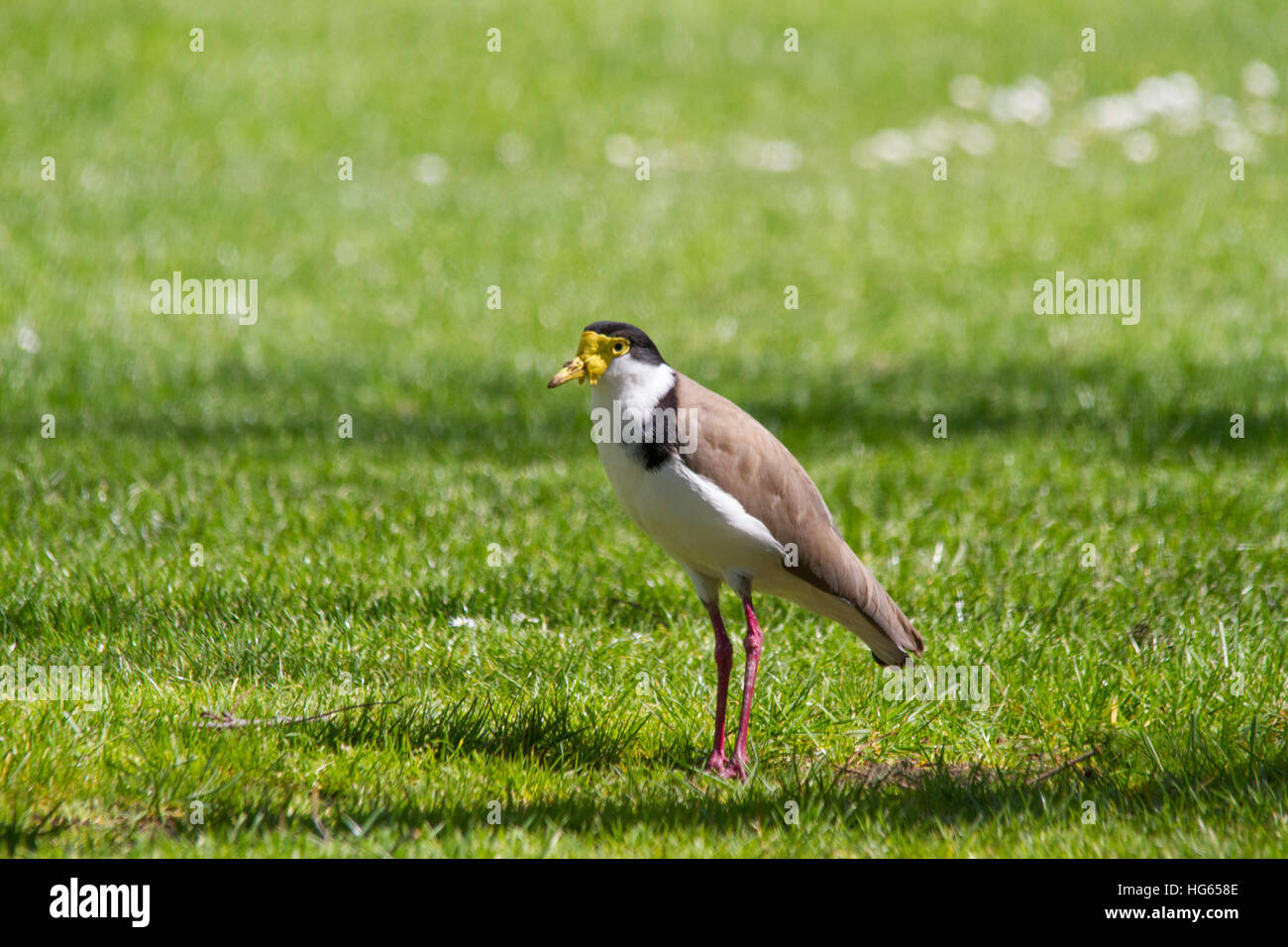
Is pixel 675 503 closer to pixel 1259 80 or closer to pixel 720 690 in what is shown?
pixel 720 690

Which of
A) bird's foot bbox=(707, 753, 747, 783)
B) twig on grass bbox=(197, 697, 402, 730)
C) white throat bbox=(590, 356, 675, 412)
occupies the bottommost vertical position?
bird's foot bbox=(707, 753, 747, 783)

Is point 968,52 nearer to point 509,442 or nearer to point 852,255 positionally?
point 852,255

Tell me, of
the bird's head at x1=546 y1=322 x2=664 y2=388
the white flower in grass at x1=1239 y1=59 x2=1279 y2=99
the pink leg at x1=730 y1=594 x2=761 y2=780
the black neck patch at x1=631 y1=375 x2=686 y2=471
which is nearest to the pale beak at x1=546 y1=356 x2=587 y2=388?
the bird's head at x1=546 y1=322 x2=664 y2=388

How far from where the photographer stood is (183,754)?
403 cm

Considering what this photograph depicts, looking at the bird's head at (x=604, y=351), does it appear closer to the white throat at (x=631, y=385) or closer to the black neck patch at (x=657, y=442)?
the white throat at (x=631, y=385)

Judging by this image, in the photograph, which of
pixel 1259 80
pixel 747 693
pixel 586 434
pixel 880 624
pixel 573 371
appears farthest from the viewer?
pixel 1259 80

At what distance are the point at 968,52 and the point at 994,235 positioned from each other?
6736 millimetres

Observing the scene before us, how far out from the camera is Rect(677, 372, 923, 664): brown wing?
4305 millimetres

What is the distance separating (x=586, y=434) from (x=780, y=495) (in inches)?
156

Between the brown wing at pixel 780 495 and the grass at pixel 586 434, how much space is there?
1.34 ft

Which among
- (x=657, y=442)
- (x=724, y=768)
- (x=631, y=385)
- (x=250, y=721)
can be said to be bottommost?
(x=724, y=768)

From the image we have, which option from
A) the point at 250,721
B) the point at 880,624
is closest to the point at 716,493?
the point at 880,624

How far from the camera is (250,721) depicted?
14.1ft

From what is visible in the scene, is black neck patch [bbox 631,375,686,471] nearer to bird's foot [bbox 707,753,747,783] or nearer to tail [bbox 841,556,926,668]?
tail [bbox 841,556,926,668]
